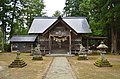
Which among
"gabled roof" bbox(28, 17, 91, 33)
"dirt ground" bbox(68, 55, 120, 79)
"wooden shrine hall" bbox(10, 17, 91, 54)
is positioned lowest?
"dirt ground" bbox(68, 55, 120, 79)

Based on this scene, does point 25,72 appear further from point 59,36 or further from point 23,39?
point 23,39

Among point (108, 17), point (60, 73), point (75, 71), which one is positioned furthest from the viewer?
point (108, 17)

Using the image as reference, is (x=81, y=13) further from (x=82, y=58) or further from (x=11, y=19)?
(x=82, y=58)

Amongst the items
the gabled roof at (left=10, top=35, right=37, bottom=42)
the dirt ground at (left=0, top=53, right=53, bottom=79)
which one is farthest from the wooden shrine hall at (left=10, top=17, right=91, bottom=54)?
the dirt ground at (left=0, top=53, right=53, bottom=79)

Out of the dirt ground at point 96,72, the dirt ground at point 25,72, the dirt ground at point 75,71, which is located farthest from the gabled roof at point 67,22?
the dirt ground at point 96,72

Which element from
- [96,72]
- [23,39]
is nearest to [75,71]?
[96,72]

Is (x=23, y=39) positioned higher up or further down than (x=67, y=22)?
further down

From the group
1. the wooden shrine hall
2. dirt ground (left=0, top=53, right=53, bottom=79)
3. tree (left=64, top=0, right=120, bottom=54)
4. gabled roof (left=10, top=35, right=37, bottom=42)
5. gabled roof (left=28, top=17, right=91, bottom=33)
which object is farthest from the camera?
gabled roof (left=10, top=35, right=37, bottom=42)

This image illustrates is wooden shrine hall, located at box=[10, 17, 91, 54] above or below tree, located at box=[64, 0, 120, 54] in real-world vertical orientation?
below

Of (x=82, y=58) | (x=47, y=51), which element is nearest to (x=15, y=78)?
(x=82, y=58)

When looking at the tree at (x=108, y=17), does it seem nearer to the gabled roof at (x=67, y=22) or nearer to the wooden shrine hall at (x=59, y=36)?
the gabled roof at (x=67, y=22)

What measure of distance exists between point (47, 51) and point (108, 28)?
1398 cm

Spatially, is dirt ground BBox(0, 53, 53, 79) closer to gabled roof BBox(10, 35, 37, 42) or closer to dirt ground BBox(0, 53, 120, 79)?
dirt ground BBox(0, 53, 120, 79)

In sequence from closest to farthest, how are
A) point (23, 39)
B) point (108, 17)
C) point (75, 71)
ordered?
point (75, 71), point (108, 17), point (23, 39)
